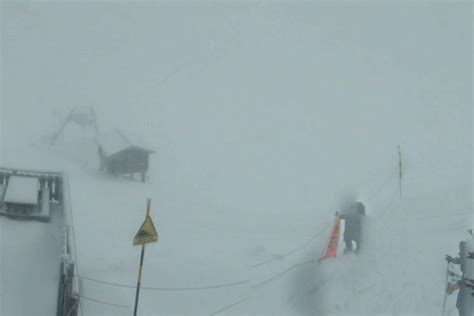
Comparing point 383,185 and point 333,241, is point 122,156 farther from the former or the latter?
point 383,185

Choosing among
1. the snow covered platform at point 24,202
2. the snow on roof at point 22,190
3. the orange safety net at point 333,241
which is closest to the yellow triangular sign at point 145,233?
the snow covered platform at point 24,202

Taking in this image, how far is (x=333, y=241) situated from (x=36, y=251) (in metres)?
8.63

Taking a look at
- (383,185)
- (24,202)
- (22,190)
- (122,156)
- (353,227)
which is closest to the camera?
(24,202)

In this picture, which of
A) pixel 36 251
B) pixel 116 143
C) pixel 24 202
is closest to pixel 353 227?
pixel 36 251

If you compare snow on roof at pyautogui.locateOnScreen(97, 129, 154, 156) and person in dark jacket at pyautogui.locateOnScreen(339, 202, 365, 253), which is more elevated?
snow on roof at pyautogui.locateOnScreen(97, 129, 154, 156)

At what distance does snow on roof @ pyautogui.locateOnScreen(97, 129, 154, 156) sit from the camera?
29906mm

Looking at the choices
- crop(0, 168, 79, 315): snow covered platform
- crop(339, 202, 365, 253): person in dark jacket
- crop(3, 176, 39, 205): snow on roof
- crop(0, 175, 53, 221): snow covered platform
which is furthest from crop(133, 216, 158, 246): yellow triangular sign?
crop(339, 202, 365, 253): person in dark jacket

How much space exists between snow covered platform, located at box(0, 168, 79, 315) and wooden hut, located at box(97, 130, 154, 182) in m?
12.4

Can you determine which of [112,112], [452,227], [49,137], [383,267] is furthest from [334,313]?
[112,112]

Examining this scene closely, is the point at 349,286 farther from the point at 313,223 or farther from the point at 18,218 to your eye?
the point at 313,223

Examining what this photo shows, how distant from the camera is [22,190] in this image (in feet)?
48.3

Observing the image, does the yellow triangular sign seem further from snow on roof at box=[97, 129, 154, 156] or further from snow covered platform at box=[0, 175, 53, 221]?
snow on roof at box=[97, 129, 154, 156]

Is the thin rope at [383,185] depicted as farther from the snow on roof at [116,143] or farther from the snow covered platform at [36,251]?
the snow covered platform at [36,251]

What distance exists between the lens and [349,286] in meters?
14.4
